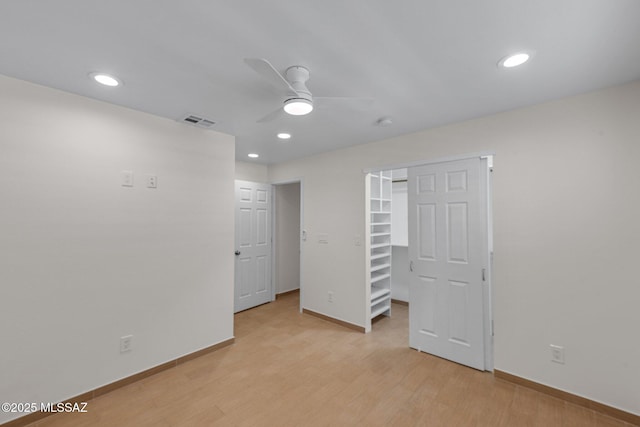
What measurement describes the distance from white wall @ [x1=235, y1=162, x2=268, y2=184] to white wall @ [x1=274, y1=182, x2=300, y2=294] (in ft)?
1.18

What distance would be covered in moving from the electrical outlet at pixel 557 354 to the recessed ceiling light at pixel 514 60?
223 cm

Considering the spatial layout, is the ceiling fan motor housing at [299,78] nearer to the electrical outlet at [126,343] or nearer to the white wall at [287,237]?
the electrical outlet at [126,343]

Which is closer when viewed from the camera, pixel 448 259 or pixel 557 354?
pixel 557 354

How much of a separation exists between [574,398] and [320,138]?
3334mm

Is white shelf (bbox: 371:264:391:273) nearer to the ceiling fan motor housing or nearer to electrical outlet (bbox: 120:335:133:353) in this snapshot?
the ceiling fan motor housing

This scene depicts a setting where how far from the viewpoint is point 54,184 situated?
210cm

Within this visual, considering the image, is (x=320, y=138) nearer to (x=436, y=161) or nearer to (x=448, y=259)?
(x=436, y=161)

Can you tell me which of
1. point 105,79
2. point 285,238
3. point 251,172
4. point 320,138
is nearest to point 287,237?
point 285,238

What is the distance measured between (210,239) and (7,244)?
4.91ft

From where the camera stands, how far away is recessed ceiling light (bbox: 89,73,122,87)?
189 centimetres

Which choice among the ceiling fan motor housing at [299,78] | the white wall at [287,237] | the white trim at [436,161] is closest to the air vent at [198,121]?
the ceiling fan motor housing at [299,78]

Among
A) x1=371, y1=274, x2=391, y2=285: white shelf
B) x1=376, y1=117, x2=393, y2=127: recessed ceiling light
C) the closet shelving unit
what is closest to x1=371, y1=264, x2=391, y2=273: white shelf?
the closet shelving unit

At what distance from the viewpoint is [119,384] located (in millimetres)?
2355

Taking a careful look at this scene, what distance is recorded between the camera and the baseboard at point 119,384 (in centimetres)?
192
